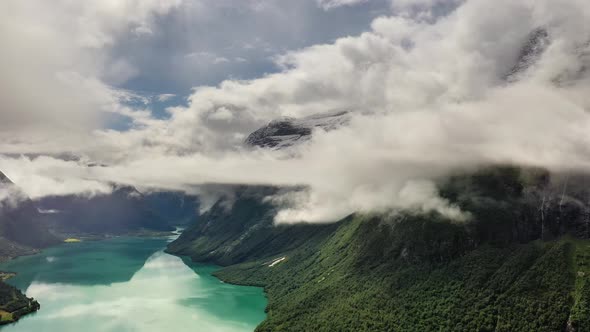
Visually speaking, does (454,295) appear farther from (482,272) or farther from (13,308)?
(13,308)

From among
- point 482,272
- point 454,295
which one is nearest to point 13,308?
point 454,295

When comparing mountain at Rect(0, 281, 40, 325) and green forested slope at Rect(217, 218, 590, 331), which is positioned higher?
mountain at Rect(0, 281, 40, 325)

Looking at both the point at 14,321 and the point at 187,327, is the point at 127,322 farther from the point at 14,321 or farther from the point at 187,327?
the point at 14,321

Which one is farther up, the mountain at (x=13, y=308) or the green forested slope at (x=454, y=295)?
the mountain at (x=13, y=308)

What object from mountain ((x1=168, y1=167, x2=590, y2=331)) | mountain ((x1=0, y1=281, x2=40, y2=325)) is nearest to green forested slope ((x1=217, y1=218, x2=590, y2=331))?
mountain ((x1=168, y1=167, x2=590, y2=331))

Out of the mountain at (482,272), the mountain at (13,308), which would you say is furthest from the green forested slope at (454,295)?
the mountain at (13,308)

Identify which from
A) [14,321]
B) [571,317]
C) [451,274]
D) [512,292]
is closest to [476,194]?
[451,274]

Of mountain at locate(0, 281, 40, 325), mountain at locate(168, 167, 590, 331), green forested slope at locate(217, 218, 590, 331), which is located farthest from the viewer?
mountain at locate(0, 281, 40, 325)

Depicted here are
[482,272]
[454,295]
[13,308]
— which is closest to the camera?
[454,295]

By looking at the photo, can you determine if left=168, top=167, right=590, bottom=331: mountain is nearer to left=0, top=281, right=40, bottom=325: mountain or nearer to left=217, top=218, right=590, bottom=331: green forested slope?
left=217, top=218, right=590, bottom=331: green forested slope

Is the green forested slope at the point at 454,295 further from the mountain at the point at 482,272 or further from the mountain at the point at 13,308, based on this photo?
the mountain at the point at 13,308

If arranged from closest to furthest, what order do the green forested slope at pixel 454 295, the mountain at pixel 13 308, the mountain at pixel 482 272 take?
the green forested slope at pixel 454 295 < the mountain at pixel 482 272 < the mountain at pixel 13 308

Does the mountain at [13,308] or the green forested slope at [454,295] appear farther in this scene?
the mountain at [13,308]
